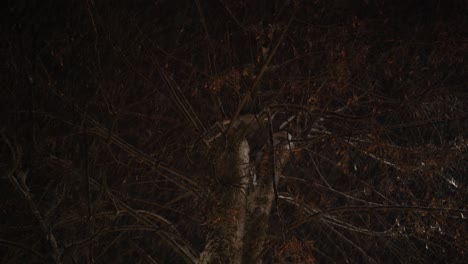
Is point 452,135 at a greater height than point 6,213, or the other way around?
point 452,135

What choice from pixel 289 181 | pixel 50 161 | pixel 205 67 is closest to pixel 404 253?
pixel 289 181

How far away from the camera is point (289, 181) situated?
6.36 m

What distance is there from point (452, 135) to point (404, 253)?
1885 mm

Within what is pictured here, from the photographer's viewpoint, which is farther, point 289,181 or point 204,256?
point 289,181

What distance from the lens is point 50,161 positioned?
21.4ft

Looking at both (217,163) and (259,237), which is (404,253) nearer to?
(259,237)

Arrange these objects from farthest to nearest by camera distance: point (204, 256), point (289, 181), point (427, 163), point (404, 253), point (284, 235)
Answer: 1. point (404, 253)
2. point (289, 181)
3. point (427, 163)
4. point (204, 256)
5. point (284, 235)

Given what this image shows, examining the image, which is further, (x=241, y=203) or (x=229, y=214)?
(x=241, y=203)

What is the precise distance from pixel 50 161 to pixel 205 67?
2.53 meters

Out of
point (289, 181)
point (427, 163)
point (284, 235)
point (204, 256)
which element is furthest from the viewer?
point (289, 181)

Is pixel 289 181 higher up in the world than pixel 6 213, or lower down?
higher up

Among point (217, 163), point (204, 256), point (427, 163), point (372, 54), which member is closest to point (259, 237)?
point (204, 256)

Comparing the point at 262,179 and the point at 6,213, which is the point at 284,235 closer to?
the point at 262,179

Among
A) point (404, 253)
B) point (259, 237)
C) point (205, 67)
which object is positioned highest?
point (205, 67)
